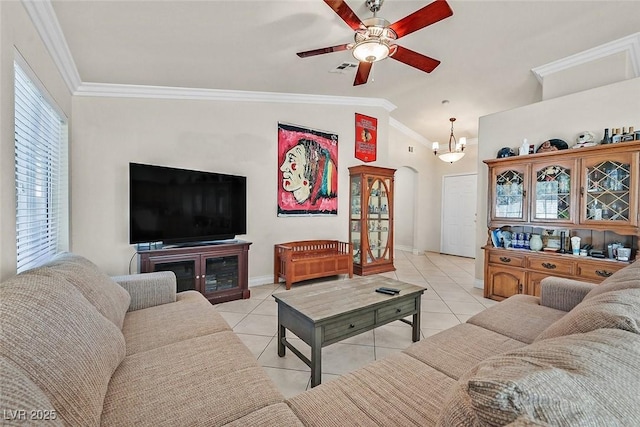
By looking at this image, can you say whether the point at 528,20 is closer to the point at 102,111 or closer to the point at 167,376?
the point at 167,376

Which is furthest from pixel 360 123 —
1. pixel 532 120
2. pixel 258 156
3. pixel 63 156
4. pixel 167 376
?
pixel 167 376

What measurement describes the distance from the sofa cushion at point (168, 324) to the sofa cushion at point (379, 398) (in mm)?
838

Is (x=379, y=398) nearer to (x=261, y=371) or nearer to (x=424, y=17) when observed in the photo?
(x=261, y=371)

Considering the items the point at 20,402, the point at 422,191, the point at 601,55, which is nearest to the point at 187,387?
the point at 20,402

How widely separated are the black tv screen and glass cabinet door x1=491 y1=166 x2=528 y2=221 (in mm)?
3308

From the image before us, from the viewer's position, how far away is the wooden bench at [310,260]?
4.09 m

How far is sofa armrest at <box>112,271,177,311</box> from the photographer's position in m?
2.11

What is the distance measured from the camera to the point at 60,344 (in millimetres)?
988

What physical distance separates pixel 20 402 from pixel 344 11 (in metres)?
2.53

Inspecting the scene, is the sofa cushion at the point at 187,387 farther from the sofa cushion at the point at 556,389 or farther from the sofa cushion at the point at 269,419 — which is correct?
the sofa cushion at the point at 556,389

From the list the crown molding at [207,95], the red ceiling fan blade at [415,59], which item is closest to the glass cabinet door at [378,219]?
the crown molding at [207,95]

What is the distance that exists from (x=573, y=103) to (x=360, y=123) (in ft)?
9.30

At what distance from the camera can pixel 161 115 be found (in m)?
3.64

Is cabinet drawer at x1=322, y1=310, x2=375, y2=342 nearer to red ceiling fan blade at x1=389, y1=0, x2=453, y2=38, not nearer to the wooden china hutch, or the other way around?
red ceiling fan blade at x1=389, y1=0, x2=453, y2=38
